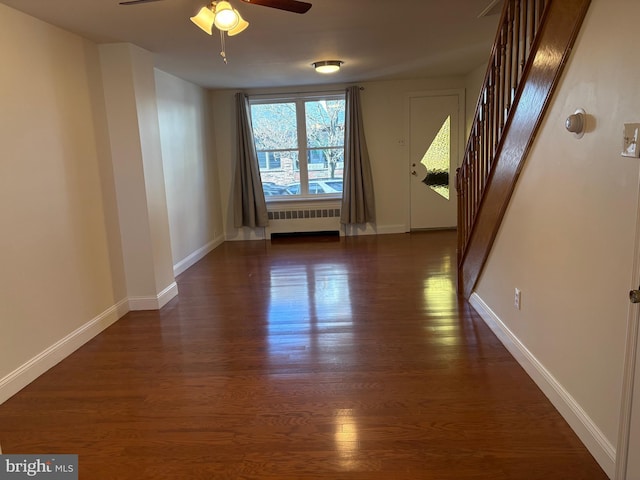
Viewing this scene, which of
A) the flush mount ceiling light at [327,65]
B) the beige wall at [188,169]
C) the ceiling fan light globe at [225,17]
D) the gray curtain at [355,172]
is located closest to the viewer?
the ceiling fan light globe at [225,17]

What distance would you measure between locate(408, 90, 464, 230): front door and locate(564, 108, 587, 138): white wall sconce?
504 centimetres

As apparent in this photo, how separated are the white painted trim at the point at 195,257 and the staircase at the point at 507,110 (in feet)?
10.2

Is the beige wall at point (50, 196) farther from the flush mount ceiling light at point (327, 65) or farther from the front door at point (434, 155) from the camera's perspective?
the front door at point (434, 155)

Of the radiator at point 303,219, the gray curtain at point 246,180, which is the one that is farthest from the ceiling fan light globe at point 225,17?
the radiator at point 303,219

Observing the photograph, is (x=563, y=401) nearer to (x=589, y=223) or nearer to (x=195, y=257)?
(x=589, y=223)

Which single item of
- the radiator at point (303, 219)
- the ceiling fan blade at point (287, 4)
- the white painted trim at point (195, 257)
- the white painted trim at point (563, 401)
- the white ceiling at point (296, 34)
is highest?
the white ceiling at point (296, 34)

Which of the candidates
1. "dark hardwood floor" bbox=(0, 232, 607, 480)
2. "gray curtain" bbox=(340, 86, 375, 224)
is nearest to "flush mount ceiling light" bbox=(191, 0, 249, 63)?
"dark hardwood floor" bbox=(0, 232, 607, 480)

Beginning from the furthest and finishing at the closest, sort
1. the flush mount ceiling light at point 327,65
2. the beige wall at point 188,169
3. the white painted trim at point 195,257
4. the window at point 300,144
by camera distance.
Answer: the window at point 300,144, the white painted trim at point 195,257, the beige wall at point 188,169, the flush mount ceiling light at point 327,65

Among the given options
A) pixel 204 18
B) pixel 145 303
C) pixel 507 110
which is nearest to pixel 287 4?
pixel 204 18

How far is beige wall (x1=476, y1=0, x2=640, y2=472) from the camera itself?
5.30 ft

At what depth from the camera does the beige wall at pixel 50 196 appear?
265 cm

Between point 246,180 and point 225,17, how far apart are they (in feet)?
14.5

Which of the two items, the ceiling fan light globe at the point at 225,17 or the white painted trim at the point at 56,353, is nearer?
the ceiling fan light globe at the point at 225,17

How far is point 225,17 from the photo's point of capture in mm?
2438
